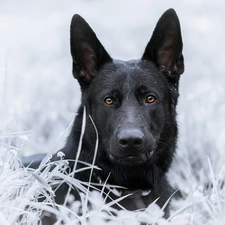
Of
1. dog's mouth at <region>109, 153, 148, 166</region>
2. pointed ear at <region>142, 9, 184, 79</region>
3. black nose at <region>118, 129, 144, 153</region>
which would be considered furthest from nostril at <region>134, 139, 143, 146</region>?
pointed ear at <region>142, 9, 184, 79</region>

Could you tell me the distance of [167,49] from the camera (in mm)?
4586

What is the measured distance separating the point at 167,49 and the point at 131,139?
93cm

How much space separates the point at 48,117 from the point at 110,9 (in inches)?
196

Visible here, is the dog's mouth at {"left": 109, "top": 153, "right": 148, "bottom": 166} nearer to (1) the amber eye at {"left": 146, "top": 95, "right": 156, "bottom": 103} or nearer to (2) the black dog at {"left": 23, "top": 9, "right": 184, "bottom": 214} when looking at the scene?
(2) the black dog at {"left": 23, "top": 9, "right": 184, "bottom": 214}

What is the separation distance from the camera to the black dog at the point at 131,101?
13.9 feet

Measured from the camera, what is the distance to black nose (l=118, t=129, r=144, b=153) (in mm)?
3926

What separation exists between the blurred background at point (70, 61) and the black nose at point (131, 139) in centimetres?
62

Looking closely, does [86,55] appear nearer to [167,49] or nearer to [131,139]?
[167,49]

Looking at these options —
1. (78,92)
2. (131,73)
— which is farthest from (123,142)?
(78,92)

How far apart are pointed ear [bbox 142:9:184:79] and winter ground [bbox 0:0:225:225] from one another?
517 mm

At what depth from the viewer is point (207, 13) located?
10352 millimetres

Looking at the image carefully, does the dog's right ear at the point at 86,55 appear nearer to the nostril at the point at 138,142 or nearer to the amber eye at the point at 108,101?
the amber eye at the point at 108,101

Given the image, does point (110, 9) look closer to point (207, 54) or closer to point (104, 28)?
point (104, 28)

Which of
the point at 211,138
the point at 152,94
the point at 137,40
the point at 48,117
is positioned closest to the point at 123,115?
the point at 152,94
